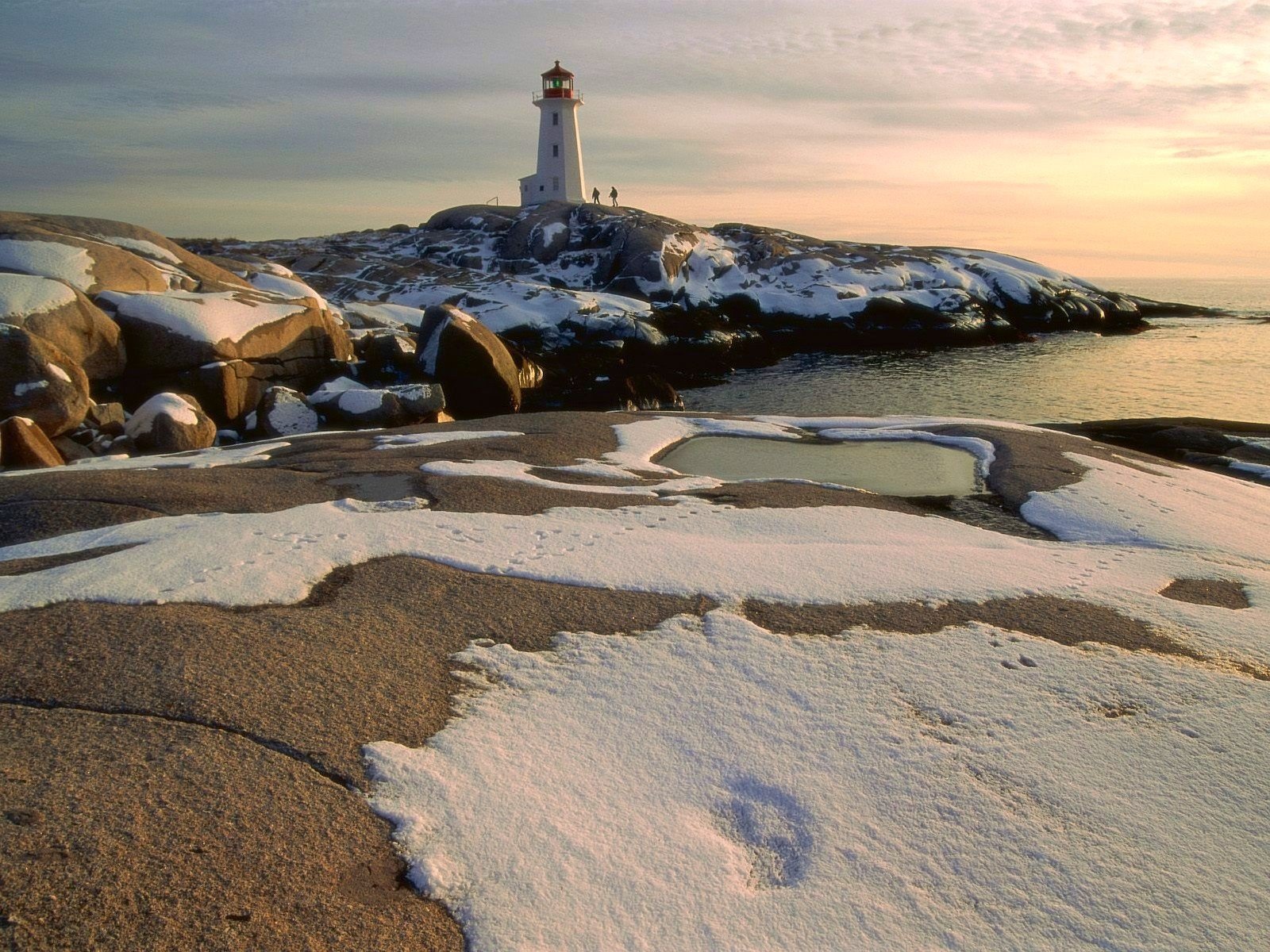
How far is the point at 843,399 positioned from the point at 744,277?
2299cm

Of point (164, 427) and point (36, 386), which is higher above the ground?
point (36, 386)

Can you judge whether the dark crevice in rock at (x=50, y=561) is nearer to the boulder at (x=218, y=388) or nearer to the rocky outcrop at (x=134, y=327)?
the rocky outcrop at (x=134, y=327)

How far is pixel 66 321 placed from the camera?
58.1ft

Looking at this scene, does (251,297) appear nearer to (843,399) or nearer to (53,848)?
(843,399)

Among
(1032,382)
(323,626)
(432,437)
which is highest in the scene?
(432,437)

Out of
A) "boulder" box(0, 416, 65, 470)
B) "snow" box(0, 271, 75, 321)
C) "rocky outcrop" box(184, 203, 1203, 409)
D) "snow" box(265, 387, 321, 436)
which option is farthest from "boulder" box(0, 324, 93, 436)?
"rocky outcrop" box(184, 203, 1203, 409)

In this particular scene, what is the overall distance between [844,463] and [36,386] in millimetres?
13359

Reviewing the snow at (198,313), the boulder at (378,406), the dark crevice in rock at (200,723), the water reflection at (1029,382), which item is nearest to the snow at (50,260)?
the snow at (198,313)

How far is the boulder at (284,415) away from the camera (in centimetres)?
1839

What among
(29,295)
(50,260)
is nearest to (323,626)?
(29,295)

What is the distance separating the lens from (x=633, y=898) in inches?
137

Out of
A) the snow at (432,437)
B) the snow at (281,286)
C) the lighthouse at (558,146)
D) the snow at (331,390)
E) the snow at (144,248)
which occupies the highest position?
the lighthouse at (558,146)

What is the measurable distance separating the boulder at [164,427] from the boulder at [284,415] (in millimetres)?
2296

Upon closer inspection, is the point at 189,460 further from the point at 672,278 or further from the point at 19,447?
the point at 672,278
